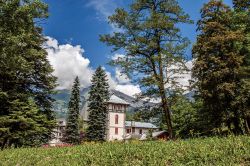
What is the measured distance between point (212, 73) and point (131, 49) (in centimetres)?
784

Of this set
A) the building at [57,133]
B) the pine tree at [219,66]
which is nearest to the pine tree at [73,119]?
the building at [57,133]

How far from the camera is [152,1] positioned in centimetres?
2761

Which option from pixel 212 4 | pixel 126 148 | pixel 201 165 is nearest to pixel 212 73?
pixel 212 4

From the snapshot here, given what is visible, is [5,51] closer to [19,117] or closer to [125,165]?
[19,117]

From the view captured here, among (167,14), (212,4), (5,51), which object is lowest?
(5,51)

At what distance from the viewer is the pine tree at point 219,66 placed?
28438 millimetres

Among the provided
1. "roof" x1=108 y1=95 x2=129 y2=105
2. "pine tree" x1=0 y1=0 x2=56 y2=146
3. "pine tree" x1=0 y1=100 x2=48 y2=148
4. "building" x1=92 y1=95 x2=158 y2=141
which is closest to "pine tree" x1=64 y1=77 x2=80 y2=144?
"building" x1=92 y1=95 x2=158 y2=141

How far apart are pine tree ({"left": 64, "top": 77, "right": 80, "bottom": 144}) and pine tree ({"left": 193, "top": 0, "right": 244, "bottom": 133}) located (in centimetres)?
4659

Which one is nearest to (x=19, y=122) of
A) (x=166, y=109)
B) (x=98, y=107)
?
(x=166, y=109)

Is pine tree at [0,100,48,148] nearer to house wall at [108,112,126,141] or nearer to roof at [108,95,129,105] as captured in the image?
house wall at [108,112,126,141]

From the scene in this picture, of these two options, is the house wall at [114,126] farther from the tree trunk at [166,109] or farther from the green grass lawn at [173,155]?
the green grass lawn at [173,155]

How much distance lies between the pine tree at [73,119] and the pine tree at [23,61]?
3882cm

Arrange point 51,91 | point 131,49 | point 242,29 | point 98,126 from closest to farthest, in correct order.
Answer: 1. point 131,49
2. point 242,29
3. point 51,91
4. point 98,126

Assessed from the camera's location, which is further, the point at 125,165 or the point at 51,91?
the point at 51,91
